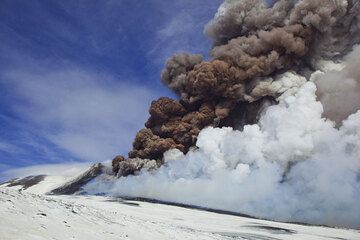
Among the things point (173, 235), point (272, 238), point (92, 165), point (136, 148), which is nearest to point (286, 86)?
point (136, 148)

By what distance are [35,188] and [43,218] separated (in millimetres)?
119471

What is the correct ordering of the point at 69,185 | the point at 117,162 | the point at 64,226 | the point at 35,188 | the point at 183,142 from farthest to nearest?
the point at 35,188, the point at 69,185, the point at 117,162, the point at 183,142, the point at 64,226

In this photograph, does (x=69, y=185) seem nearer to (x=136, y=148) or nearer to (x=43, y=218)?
(x=136, y=148)

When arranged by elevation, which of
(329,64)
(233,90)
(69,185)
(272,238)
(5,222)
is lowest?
(5,222)

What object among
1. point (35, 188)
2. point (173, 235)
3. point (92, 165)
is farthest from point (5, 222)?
point (35, 188)

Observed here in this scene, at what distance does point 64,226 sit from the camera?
1719 cm

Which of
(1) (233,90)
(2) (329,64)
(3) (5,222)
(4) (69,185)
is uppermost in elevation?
(2) (329,64)

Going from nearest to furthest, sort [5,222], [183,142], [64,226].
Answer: [5,222] → [64,226] → [183,142]

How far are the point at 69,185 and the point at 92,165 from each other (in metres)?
7.69

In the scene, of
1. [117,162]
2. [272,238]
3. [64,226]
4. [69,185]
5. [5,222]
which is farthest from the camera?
[69,185]

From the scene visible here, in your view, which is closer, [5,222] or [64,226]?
[5,222]

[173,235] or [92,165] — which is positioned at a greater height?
[92,165]

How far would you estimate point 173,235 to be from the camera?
22438 mm

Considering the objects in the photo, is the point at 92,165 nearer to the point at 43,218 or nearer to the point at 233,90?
the point at 233,90
